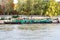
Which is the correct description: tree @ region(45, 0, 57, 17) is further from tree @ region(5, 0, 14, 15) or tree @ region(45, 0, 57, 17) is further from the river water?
the river water

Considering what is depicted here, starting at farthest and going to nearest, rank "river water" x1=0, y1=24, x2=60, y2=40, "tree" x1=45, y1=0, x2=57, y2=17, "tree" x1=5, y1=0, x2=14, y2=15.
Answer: "tree" x1=5, y1=0, x2=14, y2=15, "tree" x1=45, y1=0, x2=57, y2=17, "river water" x1=0, y1=24, x2=60, y2=40

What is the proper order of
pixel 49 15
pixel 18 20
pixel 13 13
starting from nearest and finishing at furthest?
pixel 18 20, pixel 49 15, pixel 13 13

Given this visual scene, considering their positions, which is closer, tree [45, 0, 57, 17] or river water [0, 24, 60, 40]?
river water [0, 24, 60, 40]

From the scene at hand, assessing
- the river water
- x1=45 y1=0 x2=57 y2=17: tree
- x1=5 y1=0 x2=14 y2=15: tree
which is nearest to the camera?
the river water

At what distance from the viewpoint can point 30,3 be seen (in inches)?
1777

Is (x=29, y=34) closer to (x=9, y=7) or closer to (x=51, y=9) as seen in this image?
(x=51, y=9)

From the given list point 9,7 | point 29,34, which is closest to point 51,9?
point 9,7

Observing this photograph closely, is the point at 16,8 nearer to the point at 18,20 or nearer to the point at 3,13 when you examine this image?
the point at 3,13

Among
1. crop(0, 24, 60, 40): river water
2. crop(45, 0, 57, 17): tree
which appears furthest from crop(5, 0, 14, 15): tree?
crop(0, 24, 60, 40): river water

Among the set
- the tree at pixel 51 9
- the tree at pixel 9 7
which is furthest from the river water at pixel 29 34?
the tree at pixel 9 7

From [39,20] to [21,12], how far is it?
599cm

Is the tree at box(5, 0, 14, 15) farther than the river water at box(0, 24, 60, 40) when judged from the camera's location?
Yes

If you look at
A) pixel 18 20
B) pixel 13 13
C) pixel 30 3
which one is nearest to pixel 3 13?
pixel 13 13

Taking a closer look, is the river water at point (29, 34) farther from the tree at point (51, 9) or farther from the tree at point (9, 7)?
the tree at point (9, 7)
